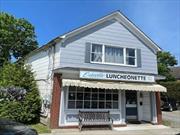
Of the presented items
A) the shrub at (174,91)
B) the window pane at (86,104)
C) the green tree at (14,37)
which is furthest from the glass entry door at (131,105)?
the green tree at (14,37)

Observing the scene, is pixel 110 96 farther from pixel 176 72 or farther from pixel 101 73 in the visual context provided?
pixel 176 72

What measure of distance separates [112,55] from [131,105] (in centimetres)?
427

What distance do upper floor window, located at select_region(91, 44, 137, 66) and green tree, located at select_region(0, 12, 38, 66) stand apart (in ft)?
73.5

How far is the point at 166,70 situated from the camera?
1779 inches

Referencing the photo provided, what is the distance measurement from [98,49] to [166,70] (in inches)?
1174

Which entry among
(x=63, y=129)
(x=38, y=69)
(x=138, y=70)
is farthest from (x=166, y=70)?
(x=63, y=129)

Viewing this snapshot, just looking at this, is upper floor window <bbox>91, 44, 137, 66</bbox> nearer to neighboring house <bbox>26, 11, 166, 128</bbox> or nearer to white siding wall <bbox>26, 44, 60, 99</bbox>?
neighboring house <bbox>26, 11, 166, 128</bbox>

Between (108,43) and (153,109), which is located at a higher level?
(108,43)

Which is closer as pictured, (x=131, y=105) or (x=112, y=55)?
(x=112, y=55)

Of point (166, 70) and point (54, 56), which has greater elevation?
point (166, 70)

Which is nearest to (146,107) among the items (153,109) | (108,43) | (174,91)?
(153,109)

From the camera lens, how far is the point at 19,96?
1775cm

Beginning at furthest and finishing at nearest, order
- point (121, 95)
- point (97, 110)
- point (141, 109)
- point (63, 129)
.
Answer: point (141, 109), point (121, 95), point (97, 110), point (63, 129)

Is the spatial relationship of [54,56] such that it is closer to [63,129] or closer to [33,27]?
[63,129]
